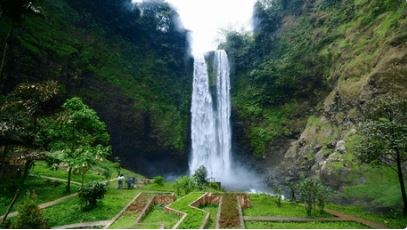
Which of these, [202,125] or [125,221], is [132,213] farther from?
[202,125]

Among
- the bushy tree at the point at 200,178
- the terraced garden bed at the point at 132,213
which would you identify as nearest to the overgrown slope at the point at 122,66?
the bushy tree at the point at 200,178

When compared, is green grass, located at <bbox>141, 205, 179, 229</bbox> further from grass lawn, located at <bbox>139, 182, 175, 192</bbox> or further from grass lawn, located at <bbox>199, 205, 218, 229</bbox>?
grass lawn, located at <bbox>139, 182, 175, 192</bbox>

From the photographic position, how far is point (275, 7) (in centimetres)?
5138

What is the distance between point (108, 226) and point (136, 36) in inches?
1413

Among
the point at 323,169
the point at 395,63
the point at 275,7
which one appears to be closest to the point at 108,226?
the point at 323,169

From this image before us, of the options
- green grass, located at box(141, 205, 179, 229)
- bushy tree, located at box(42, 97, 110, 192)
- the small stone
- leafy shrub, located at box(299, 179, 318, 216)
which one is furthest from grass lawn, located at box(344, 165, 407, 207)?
bushy tree, located at box(42, 97, 110, 192)

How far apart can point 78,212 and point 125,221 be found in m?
2.63

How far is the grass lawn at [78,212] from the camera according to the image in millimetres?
14398

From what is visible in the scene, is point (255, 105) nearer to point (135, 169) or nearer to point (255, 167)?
point (255, 167)

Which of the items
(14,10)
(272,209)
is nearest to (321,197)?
(272,209)

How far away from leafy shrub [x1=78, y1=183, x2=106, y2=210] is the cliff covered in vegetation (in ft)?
43.8

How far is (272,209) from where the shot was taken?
1644 cm

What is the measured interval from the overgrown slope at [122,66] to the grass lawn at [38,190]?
1240 cm

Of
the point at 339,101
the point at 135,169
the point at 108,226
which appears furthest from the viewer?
the point at 135,169
